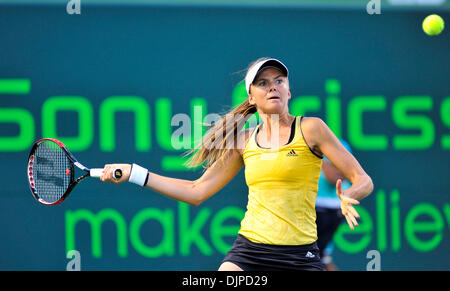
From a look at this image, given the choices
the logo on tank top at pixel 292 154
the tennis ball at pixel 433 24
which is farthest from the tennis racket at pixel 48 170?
the tennis ball at pixel 433 24

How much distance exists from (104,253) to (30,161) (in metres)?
1.83

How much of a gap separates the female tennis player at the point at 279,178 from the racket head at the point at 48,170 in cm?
43

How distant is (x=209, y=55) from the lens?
18.2ft

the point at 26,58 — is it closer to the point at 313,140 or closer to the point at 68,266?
the point at 68,266

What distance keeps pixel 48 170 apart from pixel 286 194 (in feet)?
4.37

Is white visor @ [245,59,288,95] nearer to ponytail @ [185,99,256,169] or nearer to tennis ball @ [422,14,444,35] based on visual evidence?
ponytail @ [185,99,256,169]

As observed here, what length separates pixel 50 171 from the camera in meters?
3.78

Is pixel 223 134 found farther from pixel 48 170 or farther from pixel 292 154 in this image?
pixel 48 170

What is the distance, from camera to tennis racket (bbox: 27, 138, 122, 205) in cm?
372

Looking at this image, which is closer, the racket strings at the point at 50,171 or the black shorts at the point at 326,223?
the racket strings at the point at 50,171

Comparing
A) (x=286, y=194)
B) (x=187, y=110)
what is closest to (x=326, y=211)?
(x=187, y=110)

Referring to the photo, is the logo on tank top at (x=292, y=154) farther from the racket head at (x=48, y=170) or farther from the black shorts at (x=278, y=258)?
the racket head at (x=48, y=170)

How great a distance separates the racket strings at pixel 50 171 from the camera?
3.73m

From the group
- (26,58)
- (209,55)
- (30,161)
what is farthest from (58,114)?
(30,161)
